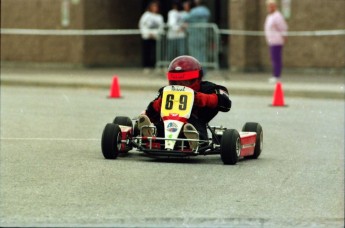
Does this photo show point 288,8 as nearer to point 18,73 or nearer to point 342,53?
point 342,53

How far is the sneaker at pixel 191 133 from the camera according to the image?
1237cm

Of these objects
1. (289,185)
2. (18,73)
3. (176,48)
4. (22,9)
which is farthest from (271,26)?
(289,185)

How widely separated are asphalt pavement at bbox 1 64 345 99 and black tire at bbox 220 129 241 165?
11791mm

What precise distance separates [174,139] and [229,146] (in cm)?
60

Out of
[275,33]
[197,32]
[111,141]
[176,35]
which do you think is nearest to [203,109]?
[111,141]

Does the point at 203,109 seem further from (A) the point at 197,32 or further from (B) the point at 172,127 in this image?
(A) the point at 197,32

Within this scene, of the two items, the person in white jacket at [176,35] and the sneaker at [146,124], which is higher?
the sneaker at [146,124]

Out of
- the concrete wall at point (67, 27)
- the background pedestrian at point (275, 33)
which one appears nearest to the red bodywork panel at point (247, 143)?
the background pedestrian at point (275, 33)

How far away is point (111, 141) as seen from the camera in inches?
493

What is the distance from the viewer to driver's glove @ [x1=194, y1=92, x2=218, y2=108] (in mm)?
12727

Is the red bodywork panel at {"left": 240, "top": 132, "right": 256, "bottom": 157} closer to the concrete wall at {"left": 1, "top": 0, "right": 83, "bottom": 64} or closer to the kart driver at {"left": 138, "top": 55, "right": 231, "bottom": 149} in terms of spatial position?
the kart driver at {"left": 138, "top": 55, "right": 231, "bottom": 149}

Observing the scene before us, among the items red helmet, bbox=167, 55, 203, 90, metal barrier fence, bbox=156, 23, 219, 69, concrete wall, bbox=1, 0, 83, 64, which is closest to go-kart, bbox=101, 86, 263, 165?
red helmet, bbox=167, 55, 203, 90

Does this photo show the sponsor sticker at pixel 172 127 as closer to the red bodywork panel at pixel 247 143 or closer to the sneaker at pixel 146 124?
the sneaker at pixel 146 124

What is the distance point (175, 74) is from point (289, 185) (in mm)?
2356
